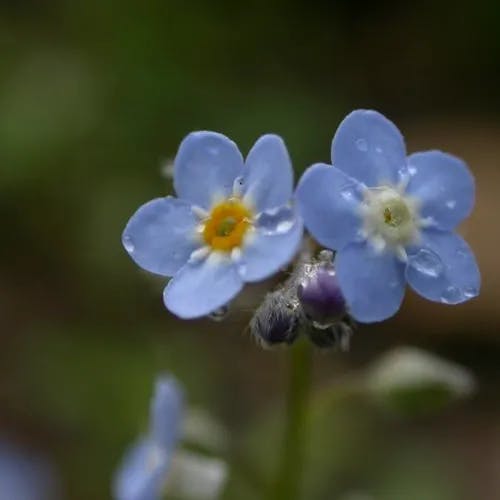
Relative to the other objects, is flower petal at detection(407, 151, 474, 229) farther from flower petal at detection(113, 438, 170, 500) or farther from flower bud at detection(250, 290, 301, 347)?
flower petal at detection(113, 438, 170, 500)

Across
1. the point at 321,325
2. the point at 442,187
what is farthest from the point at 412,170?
the point at 321,325

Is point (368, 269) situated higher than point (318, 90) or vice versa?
point (318, 90)

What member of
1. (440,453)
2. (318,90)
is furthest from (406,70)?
(440,453)

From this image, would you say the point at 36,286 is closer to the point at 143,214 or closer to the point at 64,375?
the point at 64,375

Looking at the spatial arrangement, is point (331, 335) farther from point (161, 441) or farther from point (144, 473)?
point (144, 473)

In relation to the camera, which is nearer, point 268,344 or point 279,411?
point 268,344

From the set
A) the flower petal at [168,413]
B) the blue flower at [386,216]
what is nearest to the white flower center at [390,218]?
the blue flower at [386,216]

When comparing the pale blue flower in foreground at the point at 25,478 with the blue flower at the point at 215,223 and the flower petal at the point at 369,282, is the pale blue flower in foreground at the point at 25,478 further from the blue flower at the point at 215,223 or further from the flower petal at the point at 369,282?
the flower petal at the point at 369,282

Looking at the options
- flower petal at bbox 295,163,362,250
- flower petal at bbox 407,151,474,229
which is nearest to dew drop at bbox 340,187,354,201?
flower petal at bbox 295,163,362,250
